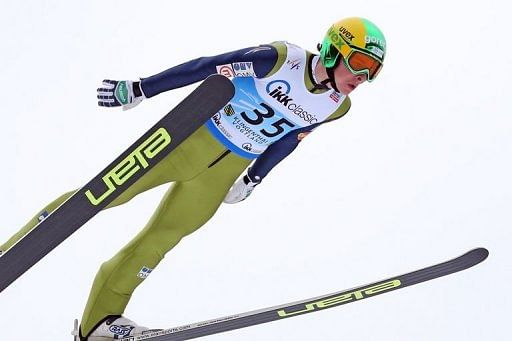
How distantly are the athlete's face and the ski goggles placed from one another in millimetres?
27

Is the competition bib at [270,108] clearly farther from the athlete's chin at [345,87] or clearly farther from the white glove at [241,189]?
the white glove at [241,189]

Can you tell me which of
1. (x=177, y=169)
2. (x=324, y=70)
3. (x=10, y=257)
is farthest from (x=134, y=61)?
(x=10, y=257)

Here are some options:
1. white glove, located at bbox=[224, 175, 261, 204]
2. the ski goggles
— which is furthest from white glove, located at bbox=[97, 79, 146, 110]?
the ski goggles

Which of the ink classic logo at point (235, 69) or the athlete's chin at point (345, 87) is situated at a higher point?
the ink classic logo at point (235, 69)

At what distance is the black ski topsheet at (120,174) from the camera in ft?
10.7

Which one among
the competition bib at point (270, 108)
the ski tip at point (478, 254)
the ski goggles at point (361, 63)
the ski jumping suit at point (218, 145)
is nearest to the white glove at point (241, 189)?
the ski jumping suit at point (218, 145)

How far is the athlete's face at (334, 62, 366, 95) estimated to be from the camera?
12.8ft

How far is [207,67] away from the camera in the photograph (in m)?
3.89

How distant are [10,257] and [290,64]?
1.29 m

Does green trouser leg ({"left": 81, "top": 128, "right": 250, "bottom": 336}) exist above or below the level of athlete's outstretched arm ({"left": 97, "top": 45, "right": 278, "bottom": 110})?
below

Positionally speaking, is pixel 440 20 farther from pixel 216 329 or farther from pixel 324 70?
pixel 216 329

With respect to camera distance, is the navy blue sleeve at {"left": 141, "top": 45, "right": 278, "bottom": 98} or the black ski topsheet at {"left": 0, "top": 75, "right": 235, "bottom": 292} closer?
the black ski topsheet at {"left": 0, "top": 75, "right": 235, "bottom": 292}

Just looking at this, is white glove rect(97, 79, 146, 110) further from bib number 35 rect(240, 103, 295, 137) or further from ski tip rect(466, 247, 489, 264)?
ski tip rect(466, 247, 489, 264)

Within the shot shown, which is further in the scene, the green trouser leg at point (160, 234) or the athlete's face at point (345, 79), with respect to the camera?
the green trouser leg at point (160, 234)
